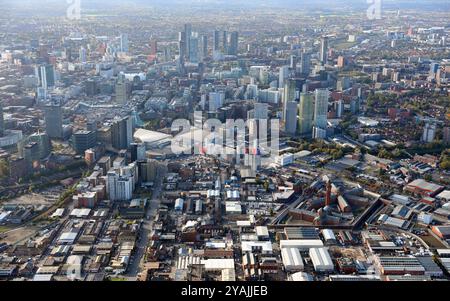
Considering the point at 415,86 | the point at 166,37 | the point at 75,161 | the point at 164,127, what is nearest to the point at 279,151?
the point at 164,127

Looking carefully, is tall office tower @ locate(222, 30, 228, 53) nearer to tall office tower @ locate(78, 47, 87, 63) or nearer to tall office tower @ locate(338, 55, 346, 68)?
tall office tower @ locate(338, 55, 346, 68)

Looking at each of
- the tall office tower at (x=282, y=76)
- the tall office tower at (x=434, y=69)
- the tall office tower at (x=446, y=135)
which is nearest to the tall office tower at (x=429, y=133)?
the tall office tower at (x=446, y=135)

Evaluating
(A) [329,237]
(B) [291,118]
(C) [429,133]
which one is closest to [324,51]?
(B) [291,118]

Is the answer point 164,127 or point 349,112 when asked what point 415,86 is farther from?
point 164,127

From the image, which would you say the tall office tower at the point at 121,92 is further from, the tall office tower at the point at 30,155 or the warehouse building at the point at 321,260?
the warehouse building at the point at 321,260

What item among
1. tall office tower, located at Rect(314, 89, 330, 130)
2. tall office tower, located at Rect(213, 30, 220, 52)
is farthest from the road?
tall office tower, located at Rect(213, 30, 220, 52)

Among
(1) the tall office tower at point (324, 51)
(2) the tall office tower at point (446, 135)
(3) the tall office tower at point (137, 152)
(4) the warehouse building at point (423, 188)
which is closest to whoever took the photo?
(4) the warehouse building at point (423, 188)
